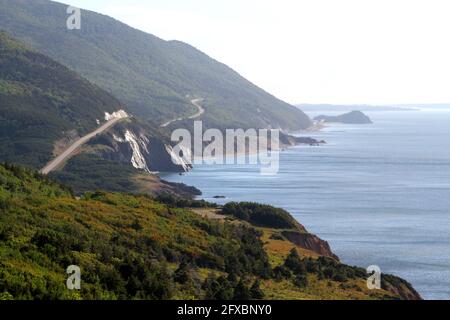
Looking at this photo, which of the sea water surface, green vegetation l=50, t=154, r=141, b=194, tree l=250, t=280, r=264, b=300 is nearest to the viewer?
tree l=250, t=280, r=264, b=300

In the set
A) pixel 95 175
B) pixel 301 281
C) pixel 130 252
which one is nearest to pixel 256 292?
pixel 130 252

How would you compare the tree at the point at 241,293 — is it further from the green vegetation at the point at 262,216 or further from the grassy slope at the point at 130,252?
the green vegetation at the point at 262,216

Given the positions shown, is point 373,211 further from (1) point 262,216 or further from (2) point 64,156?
(2) point 64,156

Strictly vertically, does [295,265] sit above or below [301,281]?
above

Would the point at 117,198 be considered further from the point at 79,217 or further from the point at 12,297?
the point at 12,297

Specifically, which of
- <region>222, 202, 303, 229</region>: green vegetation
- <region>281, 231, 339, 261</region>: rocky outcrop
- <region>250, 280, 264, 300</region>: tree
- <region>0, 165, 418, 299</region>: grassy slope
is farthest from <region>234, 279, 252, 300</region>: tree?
<region>222, 202, 303, 229</region>: green vegetation

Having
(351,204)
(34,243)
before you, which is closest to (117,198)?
(34,243)

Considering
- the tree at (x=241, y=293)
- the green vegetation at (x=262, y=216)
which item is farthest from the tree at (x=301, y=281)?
the green vegetation at (x=262, y=216)

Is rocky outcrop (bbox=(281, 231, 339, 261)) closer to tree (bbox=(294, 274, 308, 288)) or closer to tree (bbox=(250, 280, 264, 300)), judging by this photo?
tree (bbox=(294, 274, 308, 288))
